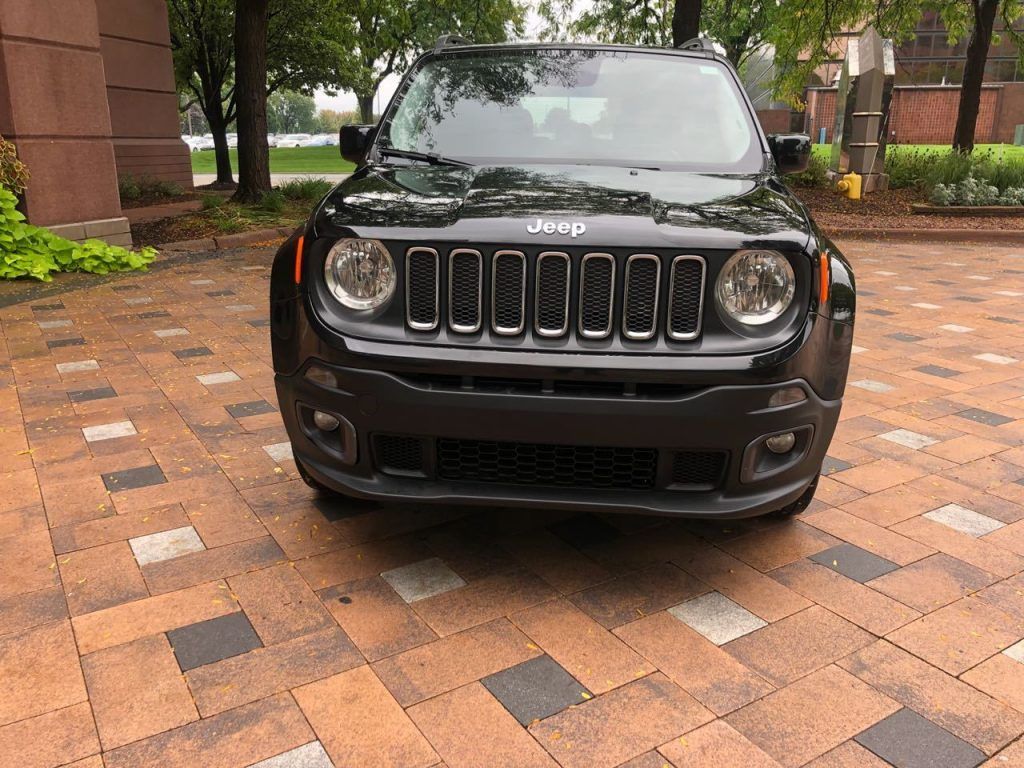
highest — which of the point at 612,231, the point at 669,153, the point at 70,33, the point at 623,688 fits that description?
the point at 70,33

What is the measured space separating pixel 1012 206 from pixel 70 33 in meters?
13.8

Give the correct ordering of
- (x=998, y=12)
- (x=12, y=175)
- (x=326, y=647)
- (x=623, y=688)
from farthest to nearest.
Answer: (x=998, y=12)
(x=12, y=175)
(x=326, y=647)
(x=623, y=688)

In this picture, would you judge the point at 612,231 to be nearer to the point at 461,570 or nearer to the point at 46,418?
the point at 461,570

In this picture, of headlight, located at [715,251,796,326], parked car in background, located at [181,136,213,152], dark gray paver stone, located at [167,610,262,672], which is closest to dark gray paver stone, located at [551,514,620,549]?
headlight, located at [715,251,796,326]

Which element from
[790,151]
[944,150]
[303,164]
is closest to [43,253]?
[790,151]

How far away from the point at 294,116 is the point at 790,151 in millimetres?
120710

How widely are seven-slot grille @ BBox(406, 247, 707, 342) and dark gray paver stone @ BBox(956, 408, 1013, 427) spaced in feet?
9.96

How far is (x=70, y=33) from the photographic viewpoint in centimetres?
880

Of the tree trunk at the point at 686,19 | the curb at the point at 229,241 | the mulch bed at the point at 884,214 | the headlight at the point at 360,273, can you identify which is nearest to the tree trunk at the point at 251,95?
the curb at the point at 229,241

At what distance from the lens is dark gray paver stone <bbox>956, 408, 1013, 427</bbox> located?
4770 mm

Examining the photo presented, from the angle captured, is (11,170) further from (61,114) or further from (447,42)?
(447,42)

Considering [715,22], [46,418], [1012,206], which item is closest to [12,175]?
[46,418]

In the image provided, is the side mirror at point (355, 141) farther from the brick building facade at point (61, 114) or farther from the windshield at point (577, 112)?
the brick building facade at point (61, 114)

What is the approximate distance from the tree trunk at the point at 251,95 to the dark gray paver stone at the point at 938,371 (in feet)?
33.7
